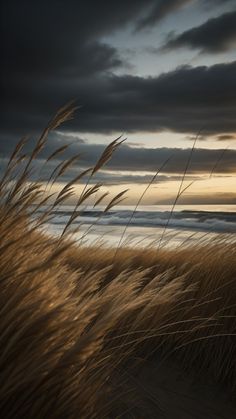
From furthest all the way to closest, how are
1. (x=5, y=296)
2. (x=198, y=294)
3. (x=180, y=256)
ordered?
(x=180, y=256), (x=198, y=294), (x=5, y=296)

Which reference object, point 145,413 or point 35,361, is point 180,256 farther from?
point 35,361

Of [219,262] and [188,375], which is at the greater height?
→ [219,262]

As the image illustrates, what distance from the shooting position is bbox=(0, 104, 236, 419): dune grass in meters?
1.27

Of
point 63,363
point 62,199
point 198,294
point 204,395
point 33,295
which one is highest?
point 62,199

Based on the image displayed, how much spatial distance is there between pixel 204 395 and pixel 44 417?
5.42 feet

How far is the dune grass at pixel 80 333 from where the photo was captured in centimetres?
127

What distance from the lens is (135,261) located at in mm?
4301

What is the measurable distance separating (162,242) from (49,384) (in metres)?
2.42

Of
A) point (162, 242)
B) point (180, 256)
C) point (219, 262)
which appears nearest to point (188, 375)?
point (219, 262)

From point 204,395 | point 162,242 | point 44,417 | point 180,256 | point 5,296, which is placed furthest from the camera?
point 180,256

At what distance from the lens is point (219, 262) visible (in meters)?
3.40

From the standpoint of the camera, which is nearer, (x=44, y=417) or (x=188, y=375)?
(x=44, y=417)

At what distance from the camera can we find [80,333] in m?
1.64

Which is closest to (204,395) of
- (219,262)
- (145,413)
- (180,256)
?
(145,413)
